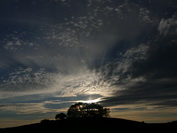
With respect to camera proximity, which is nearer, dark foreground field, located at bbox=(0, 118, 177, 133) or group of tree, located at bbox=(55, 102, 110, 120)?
dark foreground field, located at bbox=(0, 118, 177, 133)

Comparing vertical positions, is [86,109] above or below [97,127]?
above

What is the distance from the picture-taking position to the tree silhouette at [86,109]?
101m

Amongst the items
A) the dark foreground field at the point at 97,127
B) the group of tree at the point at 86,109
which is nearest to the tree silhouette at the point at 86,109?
the group of tree at the point at 86,109

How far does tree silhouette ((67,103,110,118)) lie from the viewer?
333ft

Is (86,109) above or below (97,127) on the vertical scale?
above

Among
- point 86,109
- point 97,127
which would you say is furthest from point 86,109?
point 97,127

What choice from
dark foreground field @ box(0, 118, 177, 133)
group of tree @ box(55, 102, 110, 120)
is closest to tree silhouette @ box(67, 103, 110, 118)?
group of tree @ box(55, 102, 110, 120)

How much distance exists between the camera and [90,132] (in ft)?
154

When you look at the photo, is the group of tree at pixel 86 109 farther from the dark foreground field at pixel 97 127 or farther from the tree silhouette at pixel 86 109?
the dark foreground field at pixel 97 127

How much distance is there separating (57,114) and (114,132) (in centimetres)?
5163

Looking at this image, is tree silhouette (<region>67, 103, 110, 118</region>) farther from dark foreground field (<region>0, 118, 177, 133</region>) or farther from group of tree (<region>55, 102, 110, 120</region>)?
dark foreground field (<region>0, 118, 177, 133</region>)

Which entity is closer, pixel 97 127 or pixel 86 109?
pixel 97 127

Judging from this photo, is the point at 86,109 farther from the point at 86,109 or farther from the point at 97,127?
the point at 97,127

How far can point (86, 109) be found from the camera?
338 ft
